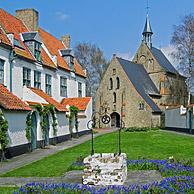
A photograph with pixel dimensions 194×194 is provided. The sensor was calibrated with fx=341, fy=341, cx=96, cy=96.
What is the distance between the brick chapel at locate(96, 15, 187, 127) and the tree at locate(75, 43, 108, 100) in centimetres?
839

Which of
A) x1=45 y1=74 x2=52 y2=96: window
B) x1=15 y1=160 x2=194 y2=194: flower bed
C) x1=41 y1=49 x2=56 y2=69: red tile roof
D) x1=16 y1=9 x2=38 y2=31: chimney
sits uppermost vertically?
x1=16 y1=9 x2=38 y2=31: chimney

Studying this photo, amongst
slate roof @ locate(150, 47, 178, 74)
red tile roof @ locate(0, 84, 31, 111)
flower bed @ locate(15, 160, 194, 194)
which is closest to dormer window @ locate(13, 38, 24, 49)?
red tile roof @ locate(0, 84, 31, 111)

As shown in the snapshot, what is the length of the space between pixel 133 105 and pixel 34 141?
29.5 meters

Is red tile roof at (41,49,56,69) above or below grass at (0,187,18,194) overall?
above

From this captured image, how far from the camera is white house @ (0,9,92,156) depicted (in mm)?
19641

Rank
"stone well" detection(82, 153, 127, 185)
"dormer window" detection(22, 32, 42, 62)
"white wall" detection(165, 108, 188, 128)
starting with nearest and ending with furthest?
"stone well" detection(82, 153, 127, 185)
"dormer window" detection(22, 32, 42, 62)
"white wall" detection(165, 108, 188, 128)

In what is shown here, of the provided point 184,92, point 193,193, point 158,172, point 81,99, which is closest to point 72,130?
point 81,99

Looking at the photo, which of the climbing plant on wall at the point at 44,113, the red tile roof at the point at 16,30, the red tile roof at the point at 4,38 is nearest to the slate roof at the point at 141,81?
the red tile roof at the point at 16,30

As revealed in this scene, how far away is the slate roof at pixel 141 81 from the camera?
5038cm

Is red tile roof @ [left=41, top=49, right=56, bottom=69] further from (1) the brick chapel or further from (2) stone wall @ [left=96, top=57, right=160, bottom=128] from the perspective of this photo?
(2) stone wall @ [left=96, top=57, right=160, bottom=128]

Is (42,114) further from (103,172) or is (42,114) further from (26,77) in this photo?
(103,172)

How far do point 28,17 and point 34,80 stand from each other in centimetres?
700

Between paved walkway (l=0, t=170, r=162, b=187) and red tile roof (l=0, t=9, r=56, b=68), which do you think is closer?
paved walkway (l=0, t=170, r=162, b=187)

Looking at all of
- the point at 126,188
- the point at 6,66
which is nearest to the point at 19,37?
the point at 6,66
